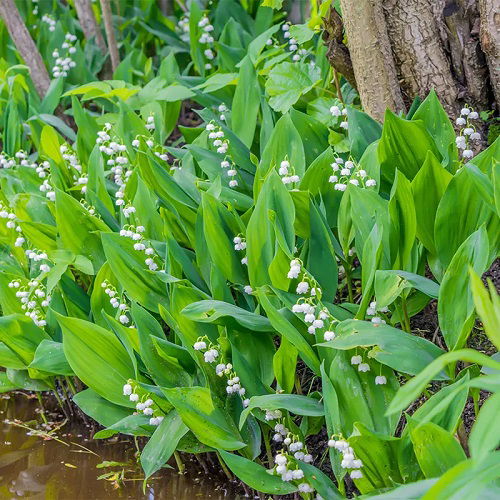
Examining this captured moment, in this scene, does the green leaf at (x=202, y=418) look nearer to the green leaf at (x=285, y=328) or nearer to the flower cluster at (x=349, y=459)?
the green leaf at (x=285, y=328)

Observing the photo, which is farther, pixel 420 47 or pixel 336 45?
pixel 336 45

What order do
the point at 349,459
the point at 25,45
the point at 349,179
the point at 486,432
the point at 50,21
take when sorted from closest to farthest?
the point at 486,432 < the point at 349,459 < the point at 349,179 < the point at 25,45 < the point at 50,21

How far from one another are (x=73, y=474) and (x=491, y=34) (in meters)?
2.09

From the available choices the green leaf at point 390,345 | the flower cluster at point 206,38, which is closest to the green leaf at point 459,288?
the green leaf at point 390,345

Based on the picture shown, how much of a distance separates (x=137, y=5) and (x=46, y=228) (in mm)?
2577

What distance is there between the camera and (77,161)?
348 cm

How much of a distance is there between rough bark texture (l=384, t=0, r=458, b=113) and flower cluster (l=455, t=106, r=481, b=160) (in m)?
0.12

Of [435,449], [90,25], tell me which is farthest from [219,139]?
[90,25]

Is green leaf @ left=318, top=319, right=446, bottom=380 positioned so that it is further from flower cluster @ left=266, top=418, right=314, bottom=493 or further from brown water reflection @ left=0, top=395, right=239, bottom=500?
brown water reflection @ left=0, top=395, right=239, bottom=500

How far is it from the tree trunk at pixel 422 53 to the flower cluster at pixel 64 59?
1.97m

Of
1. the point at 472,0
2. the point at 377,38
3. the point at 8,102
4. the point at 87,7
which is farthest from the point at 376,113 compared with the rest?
the point at 87,7

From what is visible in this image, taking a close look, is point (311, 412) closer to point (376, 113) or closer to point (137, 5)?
point (376, 113)

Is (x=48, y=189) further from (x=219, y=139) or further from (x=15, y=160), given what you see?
(x=219, y=139)

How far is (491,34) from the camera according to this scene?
109 inches
